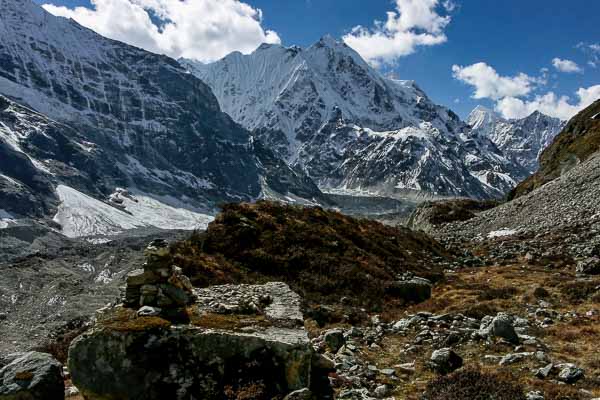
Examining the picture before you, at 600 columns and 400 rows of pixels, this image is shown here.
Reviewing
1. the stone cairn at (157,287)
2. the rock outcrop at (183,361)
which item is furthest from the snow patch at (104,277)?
the rock outcrop at (183,361)

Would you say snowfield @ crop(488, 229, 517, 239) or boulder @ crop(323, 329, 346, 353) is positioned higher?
snowfield @ crop(488, 229, 517, 239)

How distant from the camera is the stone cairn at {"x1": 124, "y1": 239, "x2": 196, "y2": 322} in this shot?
11.8 m

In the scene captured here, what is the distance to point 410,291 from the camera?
26.2m

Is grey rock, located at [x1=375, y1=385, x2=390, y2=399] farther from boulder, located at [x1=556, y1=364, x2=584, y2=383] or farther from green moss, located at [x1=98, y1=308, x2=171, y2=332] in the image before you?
green moss, located at [x1=98, y1=308, x2=171, y2=332]

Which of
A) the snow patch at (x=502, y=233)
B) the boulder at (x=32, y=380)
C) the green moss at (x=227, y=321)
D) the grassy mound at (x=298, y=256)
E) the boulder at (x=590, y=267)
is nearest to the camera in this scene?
the boulder at (x=32, y=380)

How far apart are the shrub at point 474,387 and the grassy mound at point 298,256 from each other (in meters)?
11.9

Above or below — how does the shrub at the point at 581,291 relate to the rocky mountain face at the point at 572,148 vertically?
below

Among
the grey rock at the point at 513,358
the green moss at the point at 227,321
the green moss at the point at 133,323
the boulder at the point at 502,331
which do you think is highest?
the green moss at the point at 133,323

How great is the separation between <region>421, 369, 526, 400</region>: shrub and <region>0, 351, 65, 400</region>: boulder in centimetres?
834

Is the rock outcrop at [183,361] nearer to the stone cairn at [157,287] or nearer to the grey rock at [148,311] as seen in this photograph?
the grey rock at [148,311]

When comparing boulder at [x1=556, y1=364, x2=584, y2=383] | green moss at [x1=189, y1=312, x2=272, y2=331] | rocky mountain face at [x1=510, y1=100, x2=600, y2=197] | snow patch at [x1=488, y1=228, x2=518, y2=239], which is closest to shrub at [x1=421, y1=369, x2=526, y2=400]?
boulder at [x1=556, y1=364, x2=584, y2=383]

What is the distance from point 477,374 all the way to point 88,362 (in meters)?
8.68

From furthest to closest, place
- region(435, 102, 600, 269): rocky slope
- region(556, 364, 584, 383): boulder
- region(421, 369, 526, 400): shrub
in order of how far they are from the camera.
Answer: region(435, 102, 600, 269): rocky slope, region(556, 364, 584, 383): boulder, region(421, 369, 526, 400): shrub

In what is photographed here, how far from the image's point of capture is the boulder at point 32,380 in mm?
10625
